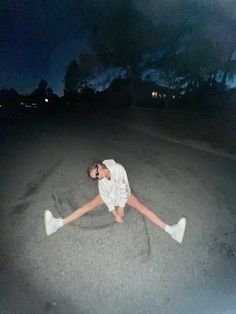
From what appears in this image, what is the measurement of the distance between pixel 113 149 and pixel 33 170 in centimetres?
365

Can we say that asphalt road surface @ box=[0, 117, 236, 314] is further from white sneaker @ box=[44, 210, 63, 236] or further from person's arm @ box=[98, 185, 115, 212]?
person's arm @ box=[98, 185, 115, 212]

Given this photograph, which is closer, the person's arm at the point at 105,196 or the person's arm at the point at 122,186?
the person's arm at the point at 122,186

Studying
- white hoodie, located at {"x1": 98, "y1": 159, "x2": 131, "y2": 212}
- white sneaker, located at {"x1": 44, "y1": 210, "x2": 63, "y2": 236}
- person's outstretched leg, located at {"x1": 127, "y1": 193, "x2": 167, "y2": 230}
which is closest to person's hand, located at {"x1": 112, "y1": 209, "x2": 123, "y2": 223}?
white hoodie, located at {"x1": 98, "y1": 159, "x2": 131, "y2": 212}

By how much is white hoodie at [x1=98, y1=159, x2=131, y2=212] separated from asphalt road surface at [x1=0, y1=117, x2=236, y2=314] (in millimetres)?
606

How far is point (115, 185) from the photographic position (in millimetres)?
3629

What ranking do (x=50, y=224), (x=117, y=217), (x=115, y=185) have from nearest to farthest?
(x=115, y=185)
(x=50, y=224)
(x=117, y=217)

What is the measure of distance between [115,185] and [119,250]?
3.18 ft

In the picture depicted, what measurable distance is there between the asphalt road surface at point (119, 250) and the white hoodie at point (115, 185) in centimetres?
61

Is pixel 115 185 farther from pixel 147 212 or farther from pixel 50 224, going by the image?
pixel 50 224

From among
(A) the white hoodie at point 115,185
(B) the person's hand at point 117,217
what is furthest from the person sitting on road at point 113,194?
(B) the person's hand at point 117,217

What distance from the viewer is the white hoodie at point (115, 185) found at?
11.7 feet

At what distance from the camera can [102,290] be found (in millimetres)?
2861

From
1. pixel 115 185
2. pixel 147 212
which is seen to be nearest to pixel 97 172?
pixel 115 185

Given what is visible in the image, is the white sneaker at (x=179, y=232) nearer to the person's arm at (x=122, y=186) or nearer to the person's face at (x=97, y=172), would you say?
the person's arm at (x=122, y=186)
